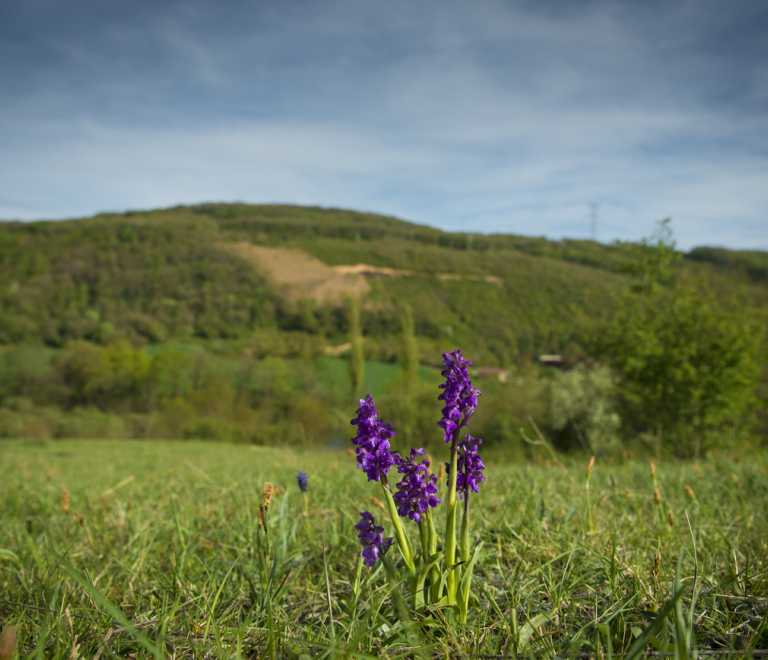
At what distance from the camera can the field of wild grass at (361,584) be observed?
1292mm

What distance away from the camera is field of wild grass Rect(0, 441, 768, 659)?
1.29 metres

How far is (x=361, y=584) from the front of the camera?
1.73 metres

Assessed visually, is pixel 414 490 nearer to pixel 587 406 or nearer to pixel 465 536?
pixel 465 536

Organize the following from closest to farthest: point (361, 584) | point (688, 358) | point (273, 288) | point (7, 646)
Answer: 1. point (7, 646)
2. point (361, 584)
3. point (688, 358)
4. point (273, 288)

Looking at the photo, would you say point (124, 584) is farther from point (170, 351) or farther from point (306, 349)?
point (306, 349)

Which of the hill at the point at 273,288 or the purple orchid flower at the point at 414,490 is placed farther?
the hill at the point at 273,288

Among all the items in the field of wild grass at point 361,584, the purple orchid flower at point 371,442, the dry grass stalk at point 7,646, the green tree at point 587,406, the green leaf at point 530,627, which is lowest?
the green tree at point 587,406

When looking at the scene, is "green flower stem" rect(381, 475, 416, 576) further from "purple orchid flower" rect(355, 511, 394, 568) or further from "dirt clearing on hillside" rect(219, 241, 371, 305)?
"dirt clearing on hillside" rect(219, 241, 371, 305)

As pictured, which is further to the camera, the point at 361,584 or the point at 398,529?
the point at 361,584

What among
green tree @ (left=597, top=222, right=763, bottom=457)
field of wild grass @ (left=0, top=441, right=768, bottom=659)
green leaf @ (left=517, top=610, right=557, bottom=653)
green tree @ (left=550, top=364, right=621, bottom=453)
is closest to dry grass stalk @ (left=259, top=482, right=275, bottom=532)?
field of wild grass @ (left=0, top=441, right=768, bottom=659)

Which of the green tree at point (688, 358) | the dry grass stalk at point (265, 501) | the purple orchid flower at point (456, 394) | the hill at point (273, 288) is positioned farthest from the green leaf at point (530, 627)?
Result: the hill at point (273, 288)

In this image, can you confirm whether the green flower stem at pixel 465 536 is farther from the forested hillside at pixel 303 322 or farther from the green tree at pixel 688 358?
the green tree at pixel 688 358

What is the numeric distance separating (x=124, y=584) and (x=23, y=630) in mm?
427

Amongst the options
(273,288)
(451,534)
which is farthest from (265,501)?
Answer: (273,288)
